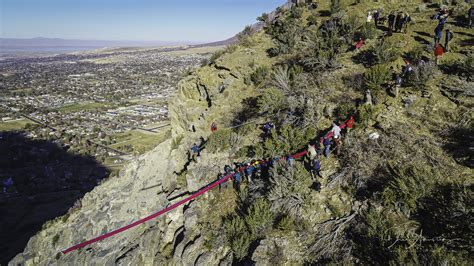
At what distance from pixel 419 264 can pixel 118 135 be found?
A: 68711mm

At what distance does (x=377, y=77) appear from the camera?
10.8 metres

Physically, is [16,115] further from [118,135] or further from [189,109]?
[189,109]

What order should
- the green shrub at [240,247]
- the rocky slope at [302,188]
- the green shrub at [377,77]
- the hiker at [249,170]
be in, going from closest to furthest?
the rocky slope at [302,188] → the green shrub at [240,247] → the hiker at [249,170] → the green shrub at [377,77]

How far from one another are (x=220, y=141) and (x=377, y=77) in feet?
22.8

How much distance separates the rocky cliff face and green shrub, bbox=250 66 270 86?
2.38ft

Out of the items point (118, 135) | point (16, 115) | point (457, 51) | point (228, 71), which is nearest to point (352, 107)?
point (457, 51)

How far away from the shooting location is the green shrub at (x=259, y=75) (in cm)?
1524

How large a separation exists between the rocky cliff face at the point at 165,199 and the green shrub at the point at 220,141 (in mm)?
349

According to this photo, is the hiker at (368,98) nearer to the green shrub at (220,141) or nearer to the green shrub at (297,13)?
the green shrub at (220,141)

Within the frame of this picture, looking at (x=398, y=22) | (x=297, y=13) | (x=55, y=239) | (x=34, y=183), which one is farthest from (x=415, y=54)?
(x=34, y=183)

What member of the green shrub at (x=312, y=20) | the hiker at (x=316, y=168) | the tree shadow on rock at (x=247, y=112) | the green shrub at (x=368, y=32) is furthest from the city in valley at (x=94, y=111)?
the hiker at (x=316, y=168)

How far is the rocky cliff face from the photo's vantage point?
10344 mm

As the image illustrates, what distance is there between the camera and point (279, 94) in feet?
40.6

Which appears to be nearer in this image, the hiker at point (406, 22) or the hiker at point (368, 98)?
the hiker at point (368, 98)
